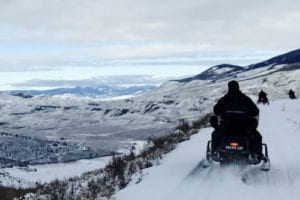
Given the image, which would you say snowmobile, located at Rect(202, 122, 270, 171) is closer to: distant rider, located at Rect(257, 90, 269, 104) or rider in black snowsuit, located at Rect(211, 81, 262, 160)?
rider in black snowsuit, located at Rect(211, 81, 262, 160)

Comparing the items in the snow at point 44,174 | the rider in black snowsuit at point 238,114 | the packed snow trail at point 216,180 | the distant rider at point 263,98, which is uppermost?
the rider in black snowsuit at point 238,114

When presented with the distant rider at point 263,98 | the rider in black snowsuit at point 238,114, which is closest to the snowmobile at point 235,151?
the rider in black snowsuit at point 238,114

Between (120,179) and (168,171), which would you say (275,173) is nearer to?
(168,171)

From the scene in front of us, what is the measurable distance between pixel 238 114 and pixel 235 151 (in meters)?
0.92

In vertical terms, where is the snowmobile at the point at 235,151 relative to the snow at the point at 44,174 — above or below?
above

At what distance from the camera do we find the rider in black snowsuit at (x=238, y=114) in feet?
46.2

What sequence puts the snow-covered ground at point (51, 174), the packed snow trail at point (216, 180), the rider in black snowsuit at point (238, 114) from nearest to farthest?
1. the packed snow trail at point (216, 180)
2. the rider in black snowsuit at point (238, 114)
3. the snow-covered ground at point (51, 174)

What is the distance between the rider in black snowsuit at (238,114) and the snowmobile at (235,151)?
0.45 feet

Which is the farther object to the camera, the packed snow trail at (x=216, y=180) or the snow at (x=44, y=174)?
the snow at (x=44, y=174)

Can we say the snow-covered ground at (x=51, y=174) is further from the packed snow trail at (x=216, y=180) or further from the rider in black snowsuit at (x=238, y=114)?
the rider in black snowsuit at (x=238, y=114)

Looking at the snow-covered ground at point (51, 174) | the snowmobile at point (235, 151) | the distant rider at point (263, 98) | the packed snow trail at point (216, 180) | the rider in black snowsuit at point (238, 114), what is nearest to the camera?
the packed snow trail at point (216, 180)

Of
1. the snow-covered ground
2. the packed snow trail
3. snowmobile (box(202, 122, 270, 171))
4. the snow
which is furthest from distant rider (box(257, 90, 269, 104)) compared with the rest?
snowmobile (box(202, 122, 270, 171))

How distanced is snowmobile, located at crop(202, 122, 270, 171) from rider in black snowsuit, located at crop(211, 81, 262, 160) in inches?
5.3

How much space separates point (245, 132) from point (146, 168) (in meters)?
3.09
